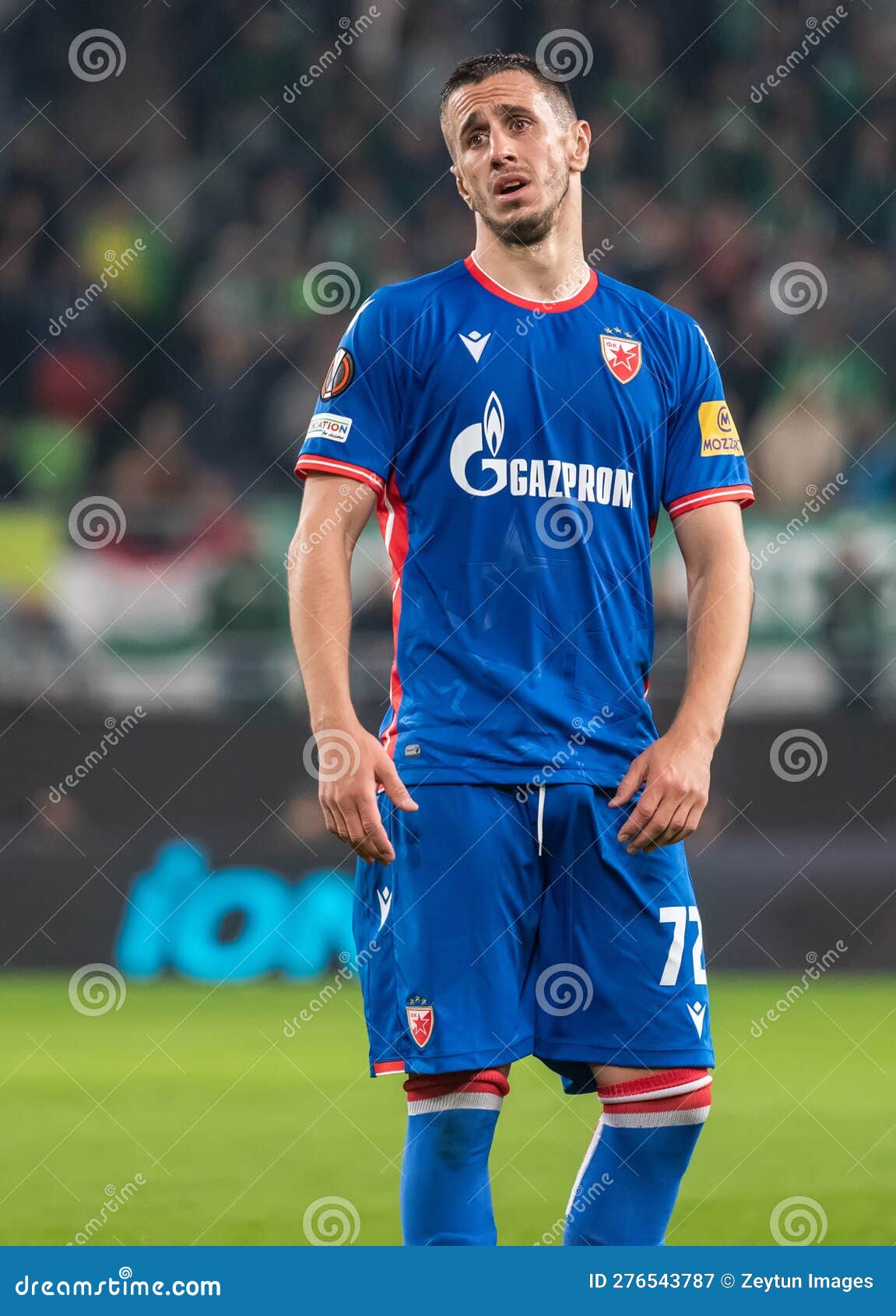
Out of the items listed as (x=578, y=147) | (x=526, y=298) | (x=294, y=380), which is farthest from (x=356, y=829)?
(x=294, y=380)

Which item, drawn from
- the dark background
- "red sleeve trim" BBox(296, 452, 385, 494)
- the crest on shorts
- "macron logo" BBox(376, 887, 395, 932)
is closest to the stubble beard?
"red sleeve trim" BBox(296, 452, 385, 494)

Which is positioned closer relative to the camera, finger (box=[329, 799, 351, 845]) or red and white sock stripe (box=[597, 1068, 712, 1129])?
finger (box=[329, 799, 351, 845])

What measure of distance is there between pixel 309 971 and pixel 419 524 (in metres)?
5.47

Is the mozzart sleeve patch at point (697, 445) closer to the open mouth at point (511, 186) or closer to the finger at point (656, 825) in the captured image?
the open mouth at point (511, 186)

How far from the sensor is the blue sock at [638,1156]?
10.2 feet

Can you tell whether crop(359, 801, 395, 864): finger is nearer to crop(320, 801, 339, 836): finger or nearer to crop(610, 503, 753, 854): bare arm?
crop(320, 801, 339, 836): finger

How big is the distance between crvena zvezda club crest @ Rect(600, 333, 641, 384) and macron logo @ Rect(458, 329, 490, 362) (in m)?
0.21

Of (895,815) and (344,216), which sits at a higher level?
(344,216)

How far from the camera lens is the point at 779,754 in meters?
8.73

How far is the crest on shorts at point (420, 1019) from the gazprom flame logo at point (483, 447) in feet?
2.73

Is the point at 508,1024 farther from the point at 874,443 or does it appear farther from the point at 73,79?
the point at 73,79

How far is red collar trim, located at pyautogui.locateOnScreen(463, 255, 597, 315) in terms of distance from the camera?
3281 mm

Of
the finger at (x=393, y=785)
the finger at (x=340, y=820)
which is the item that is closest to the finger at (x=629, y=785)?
the finger at (x=393, y=785)

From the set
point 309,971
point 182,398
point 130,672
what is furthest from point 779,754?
point 182,398
